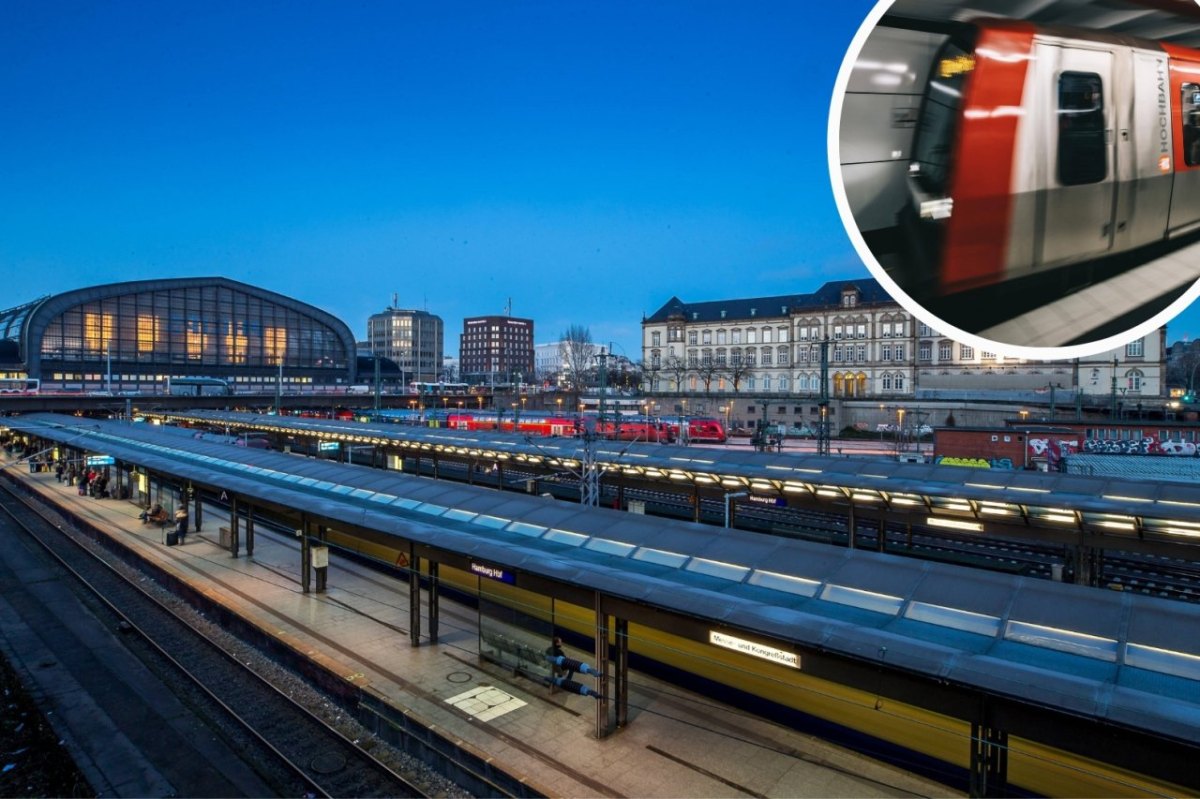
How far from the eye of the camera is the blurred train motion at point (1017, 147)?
1034 centimetres

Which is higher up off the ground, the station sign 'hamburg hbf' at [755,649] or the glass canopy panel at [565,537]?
the glass canopy panel at [565,537]

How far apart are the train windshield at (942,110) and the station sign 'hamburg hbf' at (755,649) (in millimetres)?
8262

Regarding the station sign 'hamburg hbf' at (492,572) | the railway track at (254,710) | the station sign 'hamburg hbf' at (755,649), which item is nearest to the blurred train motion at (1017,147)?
the station sign 'hamburg hbf' at (755,649)

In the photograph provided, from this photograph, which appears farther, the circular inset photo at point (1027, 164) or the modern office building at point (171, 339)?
the modern office building at point (171, 339)

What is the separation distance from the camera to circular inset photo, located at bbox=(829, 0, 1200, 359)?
10.4 meters

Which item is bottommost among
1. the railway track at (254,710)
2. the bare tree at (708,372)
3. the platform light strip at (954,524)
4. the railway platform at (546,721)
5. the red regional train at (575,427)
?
the railway track at (254,710)

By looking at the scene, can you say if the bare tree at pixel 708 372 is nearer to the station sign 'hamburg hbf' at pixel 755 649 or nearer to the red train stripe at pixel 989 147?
the red train stripe at pixel 989 147

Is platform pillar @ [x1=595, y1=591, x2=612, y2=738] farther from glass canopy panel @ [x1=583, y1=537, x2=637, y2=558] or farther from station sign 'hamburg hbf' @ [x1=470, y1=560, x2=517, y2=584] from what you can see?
station sign 'hamburg hbf' @ [x1=470, y1=560, x2=517, y2=584]

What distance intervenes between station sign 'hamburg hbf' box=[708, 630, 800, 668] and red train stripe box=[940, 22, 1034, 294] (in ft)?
25.8

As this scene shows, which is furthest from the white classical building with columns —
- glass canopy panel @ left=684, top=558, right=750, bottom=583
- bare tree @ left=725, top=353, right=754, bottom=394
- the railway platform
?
glass canopy panel @ left=684, top=558, right=750, bottom=583

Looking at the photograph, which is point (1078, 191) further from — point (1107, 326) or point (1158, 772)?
point (1158, 772)

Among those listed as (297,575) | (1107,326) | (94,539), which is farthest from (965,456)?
(94,539)

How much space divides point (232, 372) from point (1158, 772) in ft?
369

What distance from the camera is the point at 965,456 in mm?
45406
